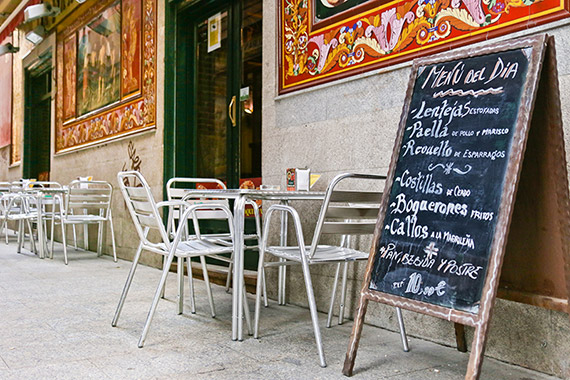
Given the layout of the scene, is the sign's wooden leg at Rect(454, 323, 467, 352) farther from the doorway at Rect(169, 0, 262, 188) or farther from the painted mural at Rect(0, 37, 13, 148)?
the painted mural at Rect(0, 37, 13, 148)

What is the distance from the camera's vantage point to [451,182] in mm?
1921

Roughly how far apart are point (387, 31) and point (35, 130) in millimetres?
8404

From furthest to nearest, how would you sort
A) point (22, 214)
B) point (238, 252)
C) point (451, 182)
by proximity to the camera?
1. point (22, 214)
2. point (238, 252)
3. point (451, 182)

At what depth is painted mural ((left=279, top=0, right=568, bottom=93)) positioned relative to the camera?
231 centimetres

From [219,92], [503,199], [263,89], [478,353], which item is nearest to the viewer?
[478,353]

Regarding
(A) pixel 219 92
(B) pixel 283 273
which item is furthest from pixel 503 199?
(A) pixel 219 92

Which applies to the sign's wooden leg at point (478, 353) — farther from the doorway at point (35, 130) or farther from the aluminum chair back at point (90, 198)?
the doorway at point (35, 130)

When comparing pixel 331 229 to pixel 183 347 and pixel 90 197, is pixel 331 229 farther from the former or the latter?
pixel 90 197

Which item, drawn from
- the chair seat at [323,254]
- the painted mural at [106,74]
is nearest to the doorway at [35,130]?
the painted mural at [106,74]

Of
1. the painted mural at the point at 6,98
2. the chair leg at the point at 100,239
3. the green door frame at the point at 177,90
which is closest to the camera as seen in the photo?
the green door frame at the point at 177,90

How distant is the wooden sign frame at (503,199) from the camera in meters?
1.66

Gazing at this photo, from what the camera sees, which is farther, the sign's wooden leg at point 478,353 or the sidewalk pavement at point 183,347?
the sidewalk pavement at point 183,347

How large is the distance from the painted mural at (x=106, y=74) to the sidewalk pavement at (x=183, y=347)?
2.40 meters

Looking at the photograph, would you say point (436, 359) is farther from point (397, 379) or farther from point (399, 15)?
point (399, 15)
